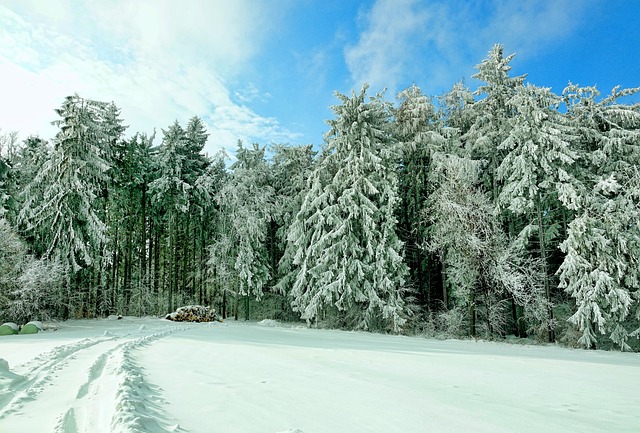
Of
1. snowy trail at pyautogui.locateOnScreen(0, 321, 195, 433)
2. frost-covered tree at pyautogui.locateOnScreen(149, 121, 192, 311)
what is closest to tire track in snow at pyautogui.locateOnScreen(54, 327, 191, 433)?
snowy trail at pyautogui.locateOnScreen(0, 321, 195, 433)

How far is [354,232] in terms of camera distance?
2005 cm

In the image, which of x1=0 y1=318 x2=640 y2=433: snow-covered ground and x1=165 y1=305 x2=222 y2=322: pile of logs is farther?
x1=165 y1=305 x2=222 y2=322: pile of logs

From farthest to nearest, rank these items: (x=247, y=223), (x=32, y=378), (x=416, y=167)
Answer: (x=247, y=223)
(x=416, y=167)
(x=32, y=378)

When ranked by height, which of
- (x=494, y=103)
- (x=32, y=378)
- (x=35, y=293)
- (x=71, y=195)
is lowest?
(x=32, y=378)

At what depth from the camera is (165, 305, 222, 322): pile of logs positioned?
20.8 meters

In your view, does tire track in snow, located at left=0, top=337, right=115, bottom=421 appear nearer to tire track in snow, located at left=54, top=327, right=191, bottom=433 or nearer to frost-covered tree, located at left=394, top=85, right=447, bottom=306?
tire track in snow, located at left=54, top=327, right=191, bottom=433

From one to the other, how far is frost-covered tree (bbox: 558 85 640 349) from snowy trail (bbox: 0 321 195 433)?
16814 mm

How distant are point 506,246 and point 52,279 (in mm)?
21065

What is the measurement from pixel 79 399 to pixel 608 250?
1840 centimetres

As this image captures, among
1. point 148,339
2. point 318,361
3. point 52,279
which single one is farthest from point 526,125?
point 52,279

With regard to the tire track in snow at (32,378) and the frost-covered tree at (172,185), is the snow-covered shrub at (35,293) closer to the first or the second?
the frost-covered tree at (172,185)

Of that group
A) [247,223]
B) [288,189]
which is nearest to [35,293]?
[247,223]

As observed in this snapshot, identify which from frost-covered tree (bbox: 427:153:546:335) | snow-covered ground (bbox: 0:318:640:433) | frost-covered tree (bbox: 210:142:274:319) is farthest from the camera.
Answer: frost-covered tree (bbox: 210:142:274:319)

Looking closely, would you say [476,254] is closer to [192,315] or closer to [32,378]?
[192,315]
